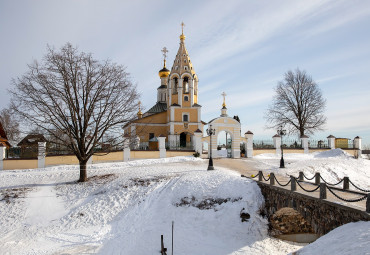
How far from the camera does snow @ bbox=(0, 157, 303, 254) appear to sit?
33.1ft

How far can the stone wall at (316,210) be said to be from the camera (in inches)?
285

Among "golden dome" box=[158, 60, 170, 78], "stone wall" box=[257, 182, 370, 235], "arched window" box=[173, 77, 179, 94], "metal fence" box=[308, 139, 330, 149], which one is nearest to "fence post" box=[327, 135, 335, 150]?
"metal fence" box=[308, 139, 330, 149]

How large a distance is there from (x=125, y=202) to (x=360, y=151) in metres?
27.9

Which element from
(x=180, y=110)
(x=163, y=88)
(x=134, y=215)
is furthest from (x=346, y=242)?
(x=163, y=88)

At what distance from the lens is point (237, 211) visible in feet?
38.9

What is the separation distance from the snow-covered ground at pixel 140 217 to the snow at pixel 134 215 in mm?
35

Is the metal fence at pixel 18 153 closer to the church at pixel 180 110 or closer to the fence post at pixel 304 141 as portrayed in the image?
the church at pixel 180 110

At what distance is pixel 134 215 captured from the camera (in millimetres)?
12109

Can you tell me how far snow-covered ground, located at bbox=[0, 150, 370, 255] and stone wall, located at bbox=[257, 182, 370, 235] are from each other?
1.15 feet

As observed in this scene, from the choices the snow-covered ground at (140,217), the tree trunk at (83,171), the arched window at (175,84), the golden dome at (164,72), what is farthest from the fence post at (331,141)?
the tree trunk at (83,171)

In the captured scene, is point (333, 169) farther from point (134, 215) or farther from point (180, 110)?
point (180, 110)

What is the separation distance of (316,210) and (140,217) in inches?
274

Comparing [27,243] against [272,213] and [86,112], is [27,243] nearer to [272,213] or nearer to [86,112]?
[86,112]

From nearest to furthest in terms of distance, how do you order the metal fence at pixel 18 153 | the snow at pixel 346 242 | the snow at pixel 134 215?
1. the snow at pixel 346 242
2. the snow at pixel 134 215
3. the metal fence at pixel 18 153
